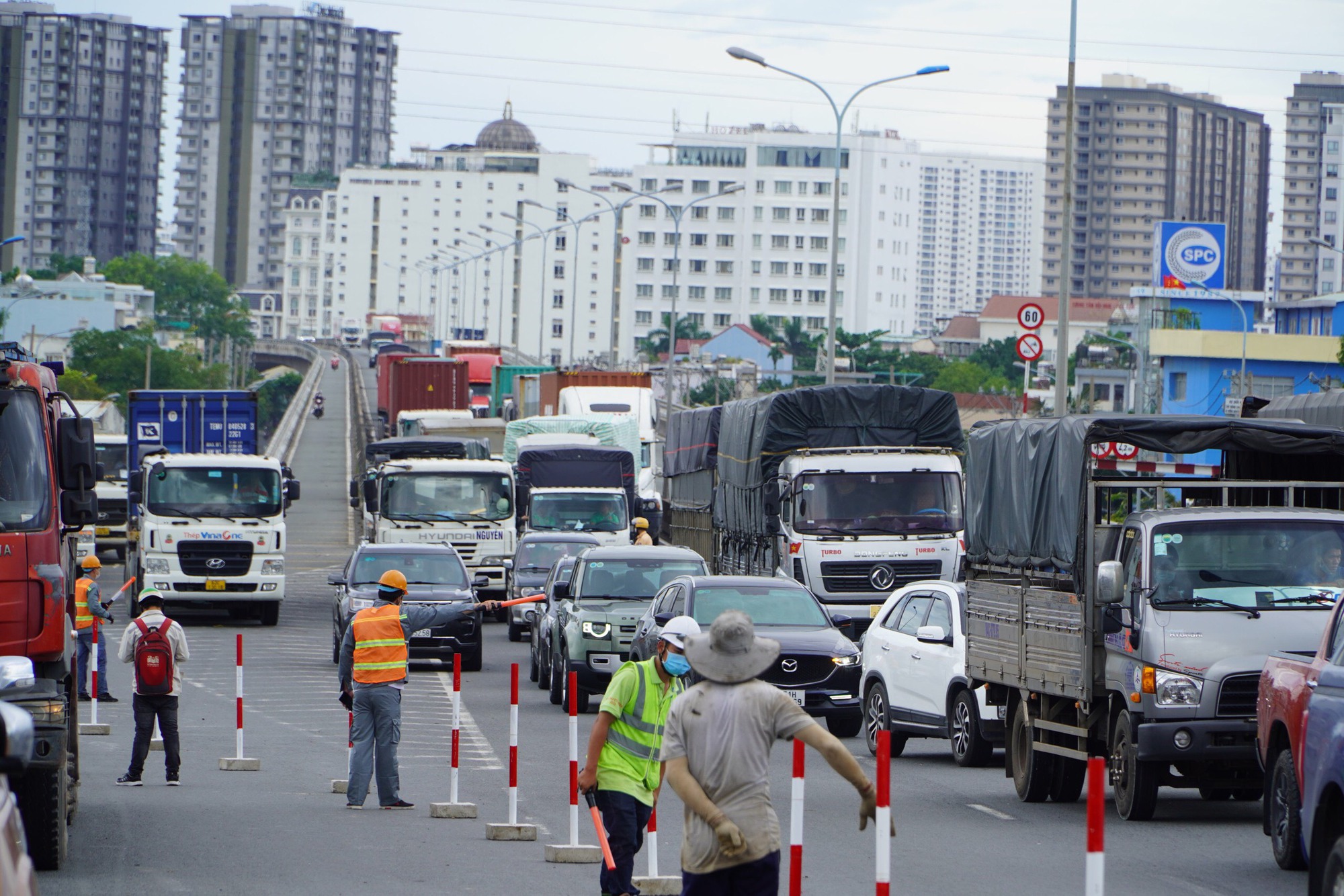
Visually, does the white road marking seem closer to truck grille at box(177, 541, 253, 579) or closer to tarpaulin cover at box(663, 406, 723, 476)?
A: tarpaulin cover at box(663, 406, 723, 476)

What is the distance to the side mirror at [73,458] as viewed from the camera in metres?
11.0

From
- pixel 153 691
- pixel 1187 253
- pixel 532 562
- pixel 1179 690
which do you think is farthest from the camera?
pixel 1187 253

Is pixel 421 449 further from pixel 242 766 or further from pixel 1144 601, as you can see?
pixel 1144 601

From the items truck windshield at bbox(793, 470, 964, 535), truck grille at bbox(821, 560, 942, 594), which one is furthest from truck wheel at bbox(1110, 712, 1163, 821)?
truck windshield at bbox(793, 470, 964, 535)

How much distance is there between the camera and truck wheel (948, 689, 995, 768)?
15.7 m

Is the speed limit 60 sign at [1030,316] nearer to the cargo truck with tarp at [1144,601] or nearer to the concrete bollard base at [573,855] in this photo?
the cargo truck with tarp at [1144,601]

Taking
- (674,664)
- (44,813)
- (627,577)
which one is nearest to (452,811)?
(44,813)

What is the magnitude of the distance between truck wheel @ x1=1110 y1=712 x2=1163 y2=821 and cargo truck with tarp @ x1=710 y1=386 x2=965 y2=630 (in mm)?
12955

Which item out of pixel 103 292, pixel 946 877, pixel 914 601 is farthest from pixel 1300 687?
pixel 103 292

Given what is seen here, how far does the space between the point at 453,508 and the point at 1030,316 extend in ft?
35.4

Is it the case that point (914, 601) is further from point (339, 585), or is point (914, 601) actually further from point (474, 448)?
point (474, 448)

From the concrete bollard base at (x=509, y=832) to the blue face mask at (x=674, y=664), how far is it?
3174 millimetres

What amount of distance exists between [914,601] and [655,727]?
851cm

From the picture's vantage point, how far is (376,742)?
42.7ft
